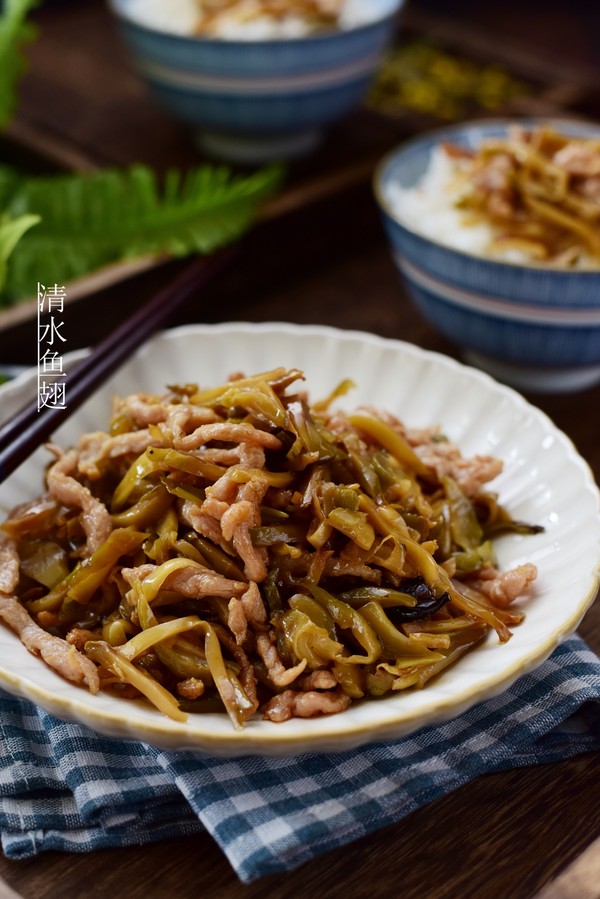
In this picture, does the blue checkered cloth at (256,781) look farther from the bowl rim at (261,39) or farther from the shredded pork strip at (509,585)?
the bowl rim at (261,39)

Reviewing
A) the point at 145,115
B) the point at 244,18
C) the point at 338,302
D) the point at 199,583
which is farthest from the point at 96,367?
the point at 145,115

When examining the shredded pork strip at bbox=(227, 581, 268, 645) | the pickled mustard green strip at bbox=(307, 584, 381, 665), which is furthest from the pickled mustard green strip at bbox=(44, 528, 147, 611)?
the pickled mustard green strip at bbox=(307, 584, 381, 665)

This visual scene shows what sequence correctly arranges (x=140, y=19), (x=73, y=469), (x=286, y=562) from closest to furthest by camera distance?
(x=286, y=562)
(x=73, y=469)
(x=140, y=19)

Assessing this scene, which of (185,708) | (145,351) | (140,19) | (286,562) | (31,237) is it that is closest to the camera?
(185,708)

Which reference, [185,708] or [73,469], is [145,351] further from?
[185,708]

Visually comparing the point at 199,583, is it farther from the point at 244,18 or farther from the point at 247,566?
the point at 244,18

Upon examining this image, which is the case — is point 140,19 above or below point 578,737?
above

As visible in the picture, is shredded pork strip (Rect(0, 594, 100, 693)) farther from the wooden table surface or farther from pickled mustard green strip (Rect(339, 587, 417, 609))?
pickled mustard green strip (Rect(339, 587, 417, 609))

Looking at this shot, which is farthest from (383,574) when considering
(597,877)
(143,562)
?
(597,877)
